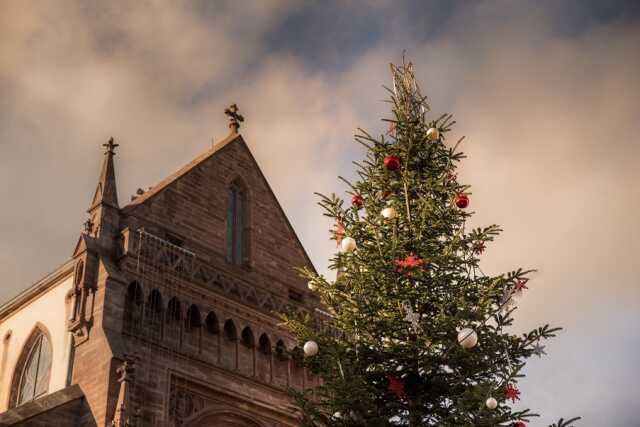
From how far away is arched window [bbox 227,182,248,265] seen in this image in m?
27.4

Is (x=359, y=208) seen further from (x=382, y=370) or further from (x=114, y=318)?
(x=114, y=318)

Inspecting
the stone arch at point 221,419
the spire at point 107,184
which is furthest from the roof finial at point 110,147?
the stone arch at point 221,419

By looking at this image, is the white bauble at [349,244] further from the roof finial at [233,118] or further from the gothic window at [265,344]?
the roof finial at [233,118]

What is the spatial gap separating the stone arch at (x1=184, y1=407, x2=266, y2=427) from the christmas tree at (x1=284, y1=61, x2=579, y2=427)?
24.5 feet

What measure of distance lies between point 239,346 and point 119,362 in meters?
4.62

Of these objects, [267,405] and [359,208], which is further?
[267,405]

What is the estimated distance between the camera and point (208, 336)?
23.8 metres

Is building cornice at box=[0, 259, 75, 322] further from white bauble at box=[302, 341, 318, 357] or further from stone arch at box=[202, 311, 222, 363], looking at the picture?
white bauble at box=[302, 341, 318, 357]

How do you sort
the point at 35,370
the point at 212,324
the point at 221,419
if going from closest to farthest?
the point at 221,419 → the point at 212,324 → the point at 35,370

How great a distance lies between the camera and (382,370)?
15000 mm

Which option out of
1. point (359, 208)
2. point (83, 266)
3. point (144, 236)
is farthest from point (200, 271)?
point (359, 208)

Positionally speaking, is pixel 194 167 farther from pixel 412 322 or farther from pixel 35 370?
pixel 412 322

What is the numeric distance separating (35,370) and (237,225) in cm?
815

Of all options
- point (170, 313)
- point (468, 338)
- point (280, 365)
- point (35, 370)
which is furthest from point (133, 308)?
point (468, 338)
